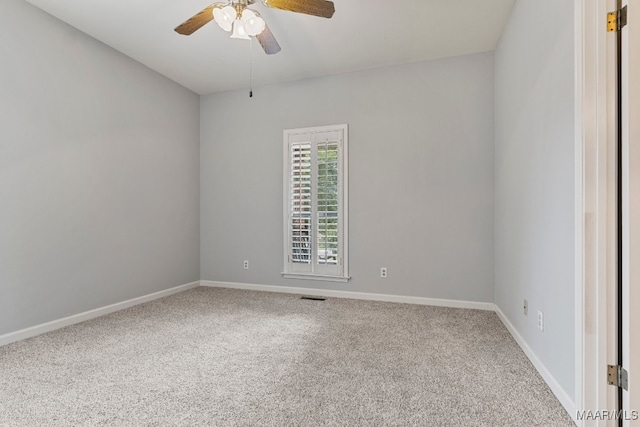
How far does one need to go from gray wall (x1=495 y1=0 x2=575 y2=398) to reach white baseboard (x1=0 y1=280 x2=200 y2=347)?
3.85m

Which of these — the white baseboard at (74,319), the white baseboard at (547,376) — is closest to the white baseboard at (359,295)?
the white baseboard at (547,376)

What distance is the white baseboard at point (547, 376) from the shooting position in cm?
162

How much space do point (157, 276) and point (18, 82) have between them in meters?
2.35

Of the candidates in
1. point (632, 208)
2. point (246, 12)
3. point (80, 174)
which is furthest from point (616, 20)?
point (80, 174)

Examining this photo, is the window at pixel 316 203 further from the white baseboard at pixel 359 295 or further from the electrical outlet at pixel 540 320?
the electrical outlet at pixel 540 320

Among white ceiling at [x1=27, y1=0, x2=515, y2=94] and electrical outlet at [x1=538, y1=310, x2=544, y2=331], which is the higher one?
white ceiling at [x1=27, y1=0, x2=515, y2=94]

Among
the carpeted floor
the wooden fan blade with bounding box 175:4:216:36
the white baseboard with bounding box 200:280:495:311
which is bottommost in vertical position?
the carpeted floor

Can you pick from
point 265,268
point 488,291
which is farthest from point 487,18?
point 265,268

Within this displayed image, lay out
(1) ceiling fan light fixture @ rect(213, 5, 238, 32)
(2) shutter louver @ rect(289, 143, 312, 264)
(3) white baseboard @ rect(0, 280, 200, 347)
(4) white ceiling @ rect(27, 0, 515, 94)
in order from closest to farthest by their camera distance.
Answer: (1) ceiling fan light fixture @ rect(213, 5, 238, 32) → (3) white baseboard @ rect(0, 280, 200, 347) → (4) white ceiling @ rect(27, 0, 515, 94) → (2) shutter louver @ rect(289, 143, 312, 264)

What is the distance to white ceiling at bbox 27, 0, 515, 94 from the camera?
107 inches

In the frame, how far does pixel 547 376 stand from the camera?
1.91 m

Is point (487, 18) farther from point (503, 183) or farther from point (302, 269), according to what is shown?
point (302, 269)

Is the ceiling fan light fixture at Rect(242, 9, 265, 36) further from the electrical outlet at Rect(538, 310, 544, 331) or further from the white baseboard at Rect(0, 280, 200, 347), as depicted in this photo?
the white baseboard at Rect(0, 280, 200, 347)

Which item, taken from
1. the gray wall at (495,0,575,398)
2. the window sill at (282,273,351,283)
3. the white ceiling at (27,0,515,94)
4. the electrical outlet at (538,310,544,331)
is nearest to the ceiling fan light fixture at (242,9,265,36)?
the white ceiling at (27,0,515,94)
